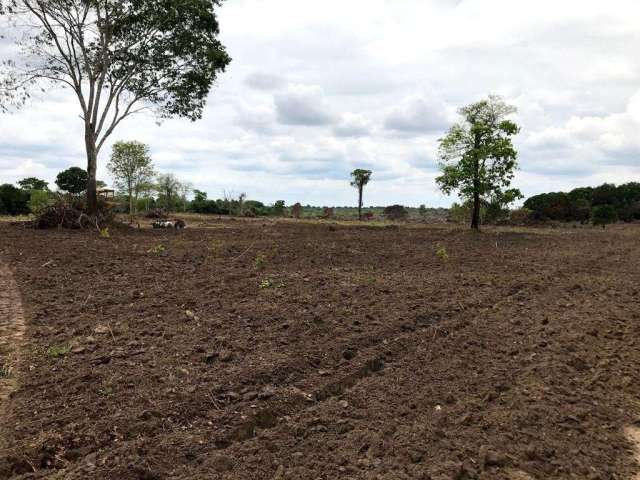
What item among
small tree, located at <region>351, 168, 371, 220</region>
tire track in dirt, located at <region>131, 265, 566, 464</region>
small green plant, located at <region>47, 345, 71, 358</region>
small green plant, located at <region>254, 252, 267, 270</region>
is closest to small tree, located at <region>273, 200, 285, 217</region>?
small tree, located at <region>351, 168, 371, 220</region>

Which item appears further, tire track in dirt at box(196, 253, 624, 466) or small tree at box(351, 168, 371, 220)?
small tree at box(351, 168, 371, 220)

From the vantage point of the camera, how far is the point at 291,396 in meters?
4.09

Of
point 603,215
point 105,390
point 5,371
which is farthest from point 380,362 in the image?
point 603,215

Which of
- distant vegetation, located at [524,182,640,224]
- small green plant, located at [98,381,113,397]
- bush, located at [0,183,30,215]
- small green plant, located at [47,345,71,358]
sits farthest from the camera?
distant vegetation, located at [524,182,640,224]

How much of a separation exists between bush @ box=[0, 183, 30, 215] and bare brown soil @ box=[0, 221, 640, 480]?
1203 inches

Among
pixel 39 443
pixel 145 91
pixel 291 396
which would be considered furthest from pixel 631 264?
pixel 145 91

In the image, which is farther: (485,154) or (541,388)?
(485,154)

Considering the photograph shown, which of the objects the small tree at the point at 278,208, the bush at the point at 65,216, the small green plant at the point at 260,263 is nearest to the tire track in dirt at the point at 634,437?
the small green plant at the point at 260,263

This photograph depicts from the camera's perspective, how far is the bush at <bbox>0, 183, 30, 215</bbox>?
3406 centimetres

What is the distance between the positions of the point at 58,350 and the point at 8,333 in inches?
41.9

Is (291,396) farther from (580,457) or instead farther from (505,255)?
(505,255)

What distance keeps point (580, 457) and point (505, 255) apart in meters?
11.6

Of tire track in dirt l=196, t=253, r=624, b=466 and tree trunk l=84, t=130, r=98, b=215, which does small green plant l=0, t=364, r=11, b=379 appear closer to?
tire track in dirt l=196, t=253, r=624, b=466

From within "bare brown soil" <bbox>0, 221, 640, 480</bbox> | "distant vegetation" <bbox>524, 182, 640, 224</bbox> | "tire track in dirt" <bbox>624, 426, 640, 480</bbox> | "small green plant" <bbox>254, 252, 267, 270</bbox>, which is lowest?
"tire track in dirt" <bbox>624, 426, 640, 480</bbox>
